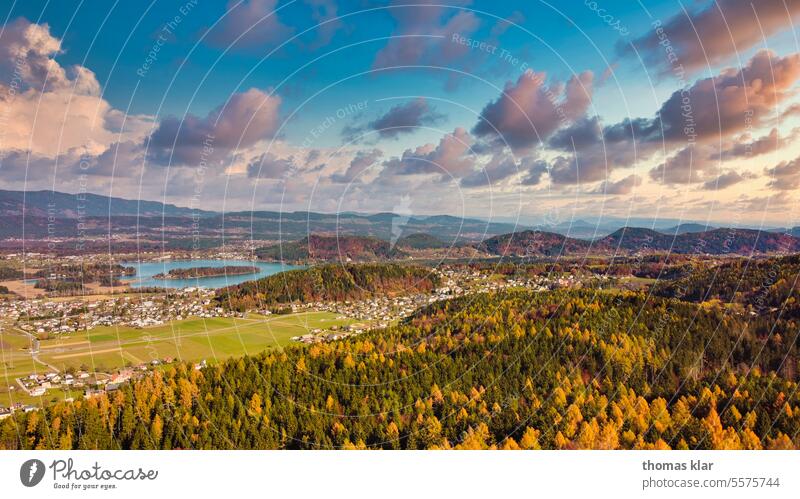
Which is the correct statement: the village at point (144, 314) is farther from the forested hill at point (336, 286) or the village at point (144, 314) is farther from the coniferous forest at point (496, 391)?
the coniferous forest at point (496, 391)

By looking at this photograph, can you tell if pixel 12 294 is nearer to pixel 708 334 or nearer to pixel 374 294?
pixel 374 294

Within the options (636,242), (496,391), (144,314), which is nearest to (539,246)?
(636,242)

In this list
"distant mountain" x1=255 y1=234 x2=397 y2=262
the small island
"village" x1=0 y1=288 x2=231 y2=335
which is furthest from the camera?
the small island

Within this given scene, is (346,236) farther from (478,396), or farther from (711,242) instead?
(711,242)

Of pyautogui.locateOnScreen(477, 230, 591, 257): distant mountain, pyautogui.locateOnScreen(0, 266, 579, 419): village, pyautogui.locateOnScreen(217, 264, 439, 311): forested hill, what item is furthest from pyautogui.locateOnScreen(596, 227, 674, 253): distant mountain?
pyautogui.locateOnScreen(217, 264, 439, 311): forested hill

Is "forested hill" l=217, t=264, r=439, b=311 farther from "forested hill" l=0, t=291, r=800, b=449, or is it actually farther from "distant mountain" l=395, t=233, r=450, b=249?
"forested hill" l=0, t=291, r=800, b=449

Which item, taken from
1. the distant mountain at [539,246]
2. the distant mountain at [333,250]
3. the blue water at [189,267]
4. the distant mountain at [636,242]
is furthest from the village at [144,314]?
the distant mountain at [636,242]
